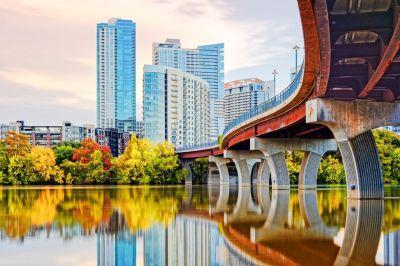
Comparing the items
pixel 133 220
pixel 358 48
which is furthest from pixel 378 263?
pixel 358 48

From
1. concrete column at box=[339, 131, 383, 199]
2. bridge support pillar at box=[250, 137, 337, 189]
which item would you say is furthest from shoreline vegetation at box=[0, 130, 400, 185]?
concrete column at box=[339, 131, 383, 199]

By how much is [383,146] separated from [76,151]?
5417 cm

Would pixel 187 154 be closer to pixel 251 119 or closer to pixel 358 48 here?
pixel 251 119

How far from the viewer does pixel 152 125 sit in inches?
7598

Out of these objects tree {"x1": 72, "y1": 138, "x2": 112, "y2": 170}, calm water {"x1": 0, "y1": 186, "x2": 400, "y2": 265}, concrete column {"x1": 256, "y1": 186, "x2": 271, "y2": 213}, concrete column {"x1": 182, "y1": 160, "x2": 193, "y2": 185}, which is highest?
tree {"x1": 72, "y1": 138, "x2": 112, "y2": 170}

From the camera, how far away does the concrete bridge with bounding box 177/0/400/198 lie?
898 inches

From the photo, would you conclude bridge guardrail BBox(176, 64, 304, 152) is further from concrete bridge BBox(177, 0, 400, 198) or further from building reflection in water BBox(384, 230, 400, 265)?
building reflection in water BBox(384, 230, 400, 265)

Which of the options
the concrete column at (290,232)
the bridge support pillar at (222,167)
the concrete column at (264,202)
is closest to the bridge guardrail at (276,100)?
the concrete column at (264,202)

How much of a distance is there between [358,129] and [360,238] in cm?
1950

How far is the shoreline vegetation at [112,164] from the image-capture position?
3730 inches

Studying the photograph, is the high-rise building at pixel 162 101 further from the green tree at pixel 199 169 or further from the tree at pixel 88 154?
the tree at pixel 88 154

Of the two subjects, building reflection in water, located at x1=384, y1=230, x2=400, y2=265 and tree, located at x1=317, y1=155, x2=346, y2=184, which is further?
tree, located at x1=317, y1=155, x2=346, y2=184

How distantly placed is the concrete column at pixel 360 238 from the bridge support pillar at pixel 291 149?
31.2 meters

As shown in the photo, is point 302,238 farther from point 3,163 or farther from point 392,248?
point 3,163
